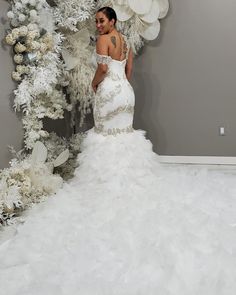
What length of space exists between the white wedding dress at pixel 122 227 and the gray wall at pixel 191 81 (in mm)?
761

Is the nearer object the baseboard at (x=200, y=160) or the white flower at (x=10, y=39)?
the white flower at (x=10, y=39)

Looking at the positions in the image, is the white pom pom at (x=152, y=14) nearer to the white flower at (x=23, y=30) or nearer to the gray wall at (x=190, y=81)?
the gray wall at (x=190, y=81)

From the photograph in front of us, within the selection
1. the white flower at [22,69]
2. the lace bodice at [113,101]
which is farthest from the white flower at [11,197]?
the white flower at [22,69]

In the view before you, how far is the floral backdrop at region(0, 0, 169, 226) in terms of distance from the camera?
331 cm

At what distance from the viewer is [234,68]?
455 centimetres

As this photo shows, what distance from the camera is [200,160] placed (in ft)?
15.8

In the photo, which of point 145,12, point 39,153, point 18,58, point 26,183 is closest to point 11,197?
point 26,183

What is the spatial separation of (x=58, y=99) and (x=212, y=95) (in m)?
1.87

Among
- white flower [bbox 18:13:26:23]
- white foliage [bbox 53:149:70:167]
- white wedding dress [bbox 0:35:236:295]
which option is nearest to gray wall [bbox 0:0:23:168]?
white flower [bbox 18:13:26:23]

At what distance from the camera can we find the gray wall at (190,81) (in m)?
4.53

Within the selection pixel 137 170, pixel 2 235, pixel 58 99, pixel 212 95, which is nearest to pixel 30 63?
pixel 58 99

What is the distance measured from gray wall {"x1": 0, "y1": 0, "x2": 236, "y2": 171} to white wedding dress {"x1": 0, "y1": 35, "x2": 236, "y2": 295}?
0.76 meters

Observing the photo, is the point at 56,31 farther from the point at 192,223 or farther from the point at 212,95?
the point at 192,223

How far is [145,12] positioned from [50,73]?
4.35 feet
